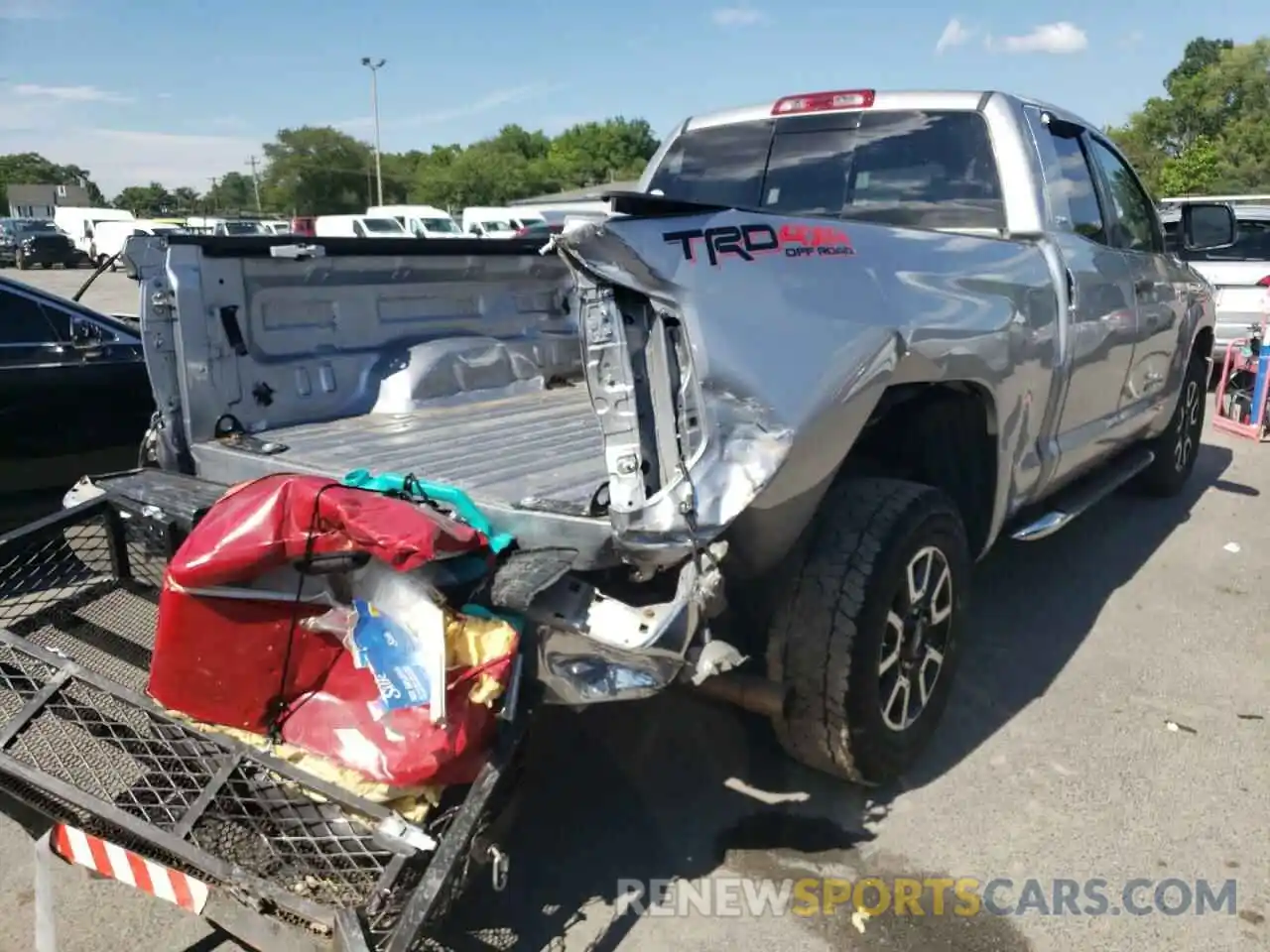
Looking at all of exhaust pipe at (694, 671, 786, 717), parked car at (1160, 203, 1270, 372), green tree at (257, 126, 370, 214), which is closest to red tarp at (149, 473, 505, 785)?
exhaust pipe at (694, 671, 786, 717)

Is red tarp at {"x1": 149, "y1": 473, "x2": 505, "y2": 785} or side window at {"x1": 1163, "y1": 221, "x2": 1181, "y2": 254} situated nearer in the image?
red tarp at {"x1": 149, "y1": 473, "x2": 505, "y2": 785}

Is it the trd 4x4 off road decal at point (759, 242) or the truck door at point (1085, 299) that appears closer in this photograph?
the trd 4x4 off road decal at point (759, 242)

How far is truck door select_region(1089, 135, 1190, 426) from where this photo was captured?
4867 millimetres

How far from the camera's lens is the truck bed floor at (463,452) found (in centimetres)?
301

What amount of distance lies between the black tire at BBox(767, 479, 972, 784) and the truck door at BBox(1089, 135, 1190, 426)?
2.42 metres

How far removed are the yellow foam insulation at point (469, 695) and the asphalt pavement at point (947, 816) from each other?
465mm

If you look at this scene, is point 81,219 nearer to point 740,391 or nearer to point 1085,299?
point 1085,299

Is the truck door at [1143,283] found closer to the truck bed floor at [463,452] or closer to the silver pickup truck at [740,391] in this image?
the silver pickup truck at [740,391]

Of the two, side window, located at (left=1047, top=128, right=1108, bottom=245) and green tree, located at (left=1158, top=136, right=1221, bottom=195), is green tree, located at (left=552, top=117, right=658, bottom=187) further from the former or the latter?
side window, located at (left=1047, top=128, right=1108, bottom=245)

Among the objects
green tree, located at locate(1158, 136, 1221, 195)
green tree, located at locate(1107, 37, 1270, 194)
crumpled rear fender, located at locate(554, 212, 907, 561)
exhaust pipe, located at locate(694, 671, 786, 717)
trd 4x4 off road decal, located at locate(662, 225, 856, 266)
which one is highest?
green tree, located at locate(1107, 37, 1270, 194)

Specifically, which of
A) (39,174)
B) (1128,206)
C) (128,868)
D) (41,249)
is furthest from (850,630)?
(39,174)

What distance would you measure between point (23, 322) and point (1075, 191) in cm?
507

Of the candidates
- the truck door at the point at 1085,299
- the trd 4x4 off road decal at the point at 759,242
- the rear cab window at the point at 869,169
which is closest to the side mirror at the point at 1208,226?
the truck door at the point at 1085,299

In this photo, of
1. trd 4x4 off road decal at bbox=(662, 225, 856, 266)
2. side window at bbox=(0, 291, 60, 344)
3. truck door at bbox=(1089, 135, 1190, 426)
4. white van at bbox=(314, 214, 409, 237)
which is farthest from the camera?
white van at bbox=(314, 214, 409, 237)
